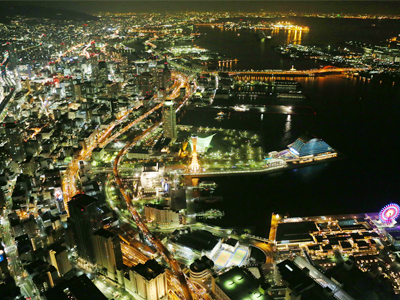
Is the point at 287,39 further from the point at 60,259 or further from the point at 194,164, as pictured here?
the point at 60,259

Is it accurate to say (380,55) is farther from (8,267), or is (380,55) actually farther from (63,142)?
(8,267)

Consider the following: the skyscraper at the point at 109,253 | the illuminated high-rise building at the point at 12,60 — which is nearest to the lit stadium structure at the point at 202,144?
the skyscraper at the point at 109,253

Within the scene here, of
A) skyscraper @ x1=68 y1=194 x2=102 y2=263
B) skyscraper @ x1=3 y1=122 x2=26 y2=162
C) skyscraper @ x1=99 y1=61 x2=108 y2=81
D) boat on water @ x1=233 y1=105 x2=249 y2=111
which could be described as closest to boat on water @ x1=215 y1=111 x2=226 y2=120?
boat on water @ x1=233 y1=105 x2=249 y2=111

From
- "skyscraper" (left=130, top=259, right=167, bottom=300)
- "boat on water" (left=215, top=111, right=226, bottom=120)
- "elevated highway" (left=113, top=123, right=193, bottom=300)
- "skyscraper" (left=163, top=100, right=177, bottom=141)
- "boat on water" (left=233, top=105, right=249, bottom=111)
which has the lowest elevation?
"elevated highway" (left=113, top=123, right=193, bottom=300)

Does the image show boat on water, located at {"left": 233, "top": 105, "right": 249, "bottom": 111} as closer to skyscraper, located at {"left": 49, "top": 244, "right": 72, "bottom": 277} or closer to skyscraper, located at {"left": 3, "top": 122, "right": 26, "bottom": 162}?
skyscraper, located at {"left": 3, "top": 122, "right": 26, "bottom": 162}

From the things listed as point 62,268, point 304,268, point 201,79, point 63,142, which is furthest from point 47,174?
point 201,79

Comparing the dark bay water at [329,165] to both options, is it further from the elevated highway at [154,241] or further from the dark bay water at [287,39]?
the dark bay water at [287,39]
